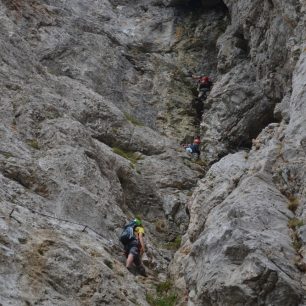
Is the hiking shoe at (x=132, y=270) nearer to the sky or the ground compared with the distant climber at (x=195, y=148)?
nearer to the ground

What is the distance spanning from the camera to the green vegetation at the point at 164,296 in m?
18.3

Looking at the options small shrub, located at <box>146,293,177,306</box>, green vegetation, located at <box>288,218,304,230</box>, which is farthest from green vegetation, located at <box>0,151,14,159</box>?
green vegetation, located at <box>288,218,304,230</box>

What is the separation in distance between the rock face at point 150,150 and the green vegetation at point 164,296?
31 cm

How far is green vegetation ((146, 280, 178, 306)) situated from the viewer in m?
18.3

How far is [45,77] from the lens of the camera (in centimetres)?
3072

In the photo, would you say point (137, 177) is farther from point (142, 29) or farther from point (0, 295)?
point (142, 29)

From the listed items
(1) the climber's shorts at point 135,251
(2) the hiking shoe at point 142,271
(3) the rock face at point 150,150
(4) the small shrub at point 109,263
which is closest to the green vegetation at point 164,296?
(3) the rock face at point 150,150

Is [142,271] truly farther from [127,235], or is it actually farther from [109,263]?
[109,263]

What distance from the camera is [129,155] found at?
1176 inches

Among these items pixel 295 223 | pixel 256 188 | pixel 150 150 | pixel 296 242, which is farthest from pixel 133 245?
pixel 150 150

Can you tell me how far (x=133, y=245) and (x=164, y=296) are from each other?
88.1 inches

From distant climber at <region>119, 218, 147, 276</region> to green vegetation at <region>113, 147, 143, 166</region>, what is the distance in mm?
7767

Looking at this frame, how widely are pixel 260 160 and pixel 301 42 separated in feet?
23.2

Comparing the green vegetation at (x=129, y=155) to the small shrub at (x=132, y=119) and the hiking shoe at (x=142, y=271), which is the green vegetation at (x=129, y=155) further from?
the hiking shoe at (x=142, y=271)
